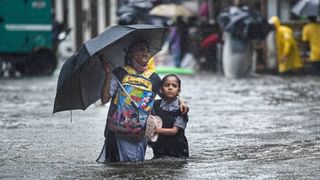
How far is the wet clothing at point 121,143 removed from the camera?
9.62m

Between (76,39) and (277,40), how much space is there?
25762 mm

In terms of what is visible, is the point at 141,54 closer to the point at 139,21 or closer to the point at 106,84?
the point at 106,84

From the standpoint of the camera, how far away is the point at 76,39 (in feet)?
171

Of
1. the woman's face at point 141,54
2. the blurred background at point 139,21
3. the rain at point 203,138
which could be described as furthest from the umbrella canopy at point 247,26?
the woman's face at point 141,54

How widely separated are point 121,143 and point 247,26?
17.9 meters

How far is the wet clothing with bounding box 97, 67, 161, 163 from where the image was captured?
962 cm

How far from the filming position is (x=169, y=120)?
9906mm

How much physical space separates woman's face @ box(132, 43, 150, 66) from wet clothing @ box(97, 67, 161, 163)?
15cm

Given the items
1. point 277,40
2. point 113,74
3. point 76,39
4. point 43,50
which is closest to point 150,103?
point 113,74

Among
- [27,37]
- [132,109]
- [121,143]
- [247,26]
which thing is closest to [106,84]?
[132,109]

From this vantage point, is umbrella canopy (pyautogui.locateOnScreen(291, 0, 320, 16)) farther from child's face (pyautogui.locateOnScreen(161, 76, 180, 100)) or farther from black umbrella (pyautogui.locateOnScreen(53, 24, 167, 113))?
child's face (pyautogui.locateOnScreen(161, 76, 180, 100))

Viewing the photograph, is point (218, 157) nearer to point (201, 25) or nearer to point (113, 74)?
point (113, 74)

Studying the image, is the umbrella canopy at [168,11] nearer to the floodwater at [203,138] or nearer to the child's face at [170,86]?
the floodwater at [203,138]

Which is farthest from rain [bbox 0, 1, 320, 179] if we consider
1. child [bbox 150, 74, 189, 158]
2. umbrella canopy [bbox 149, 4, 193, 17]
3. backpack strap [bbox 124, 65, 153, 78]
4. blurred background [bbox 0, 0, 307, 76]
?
umbrella canopy [bbox 149, 4, 193, 17]
